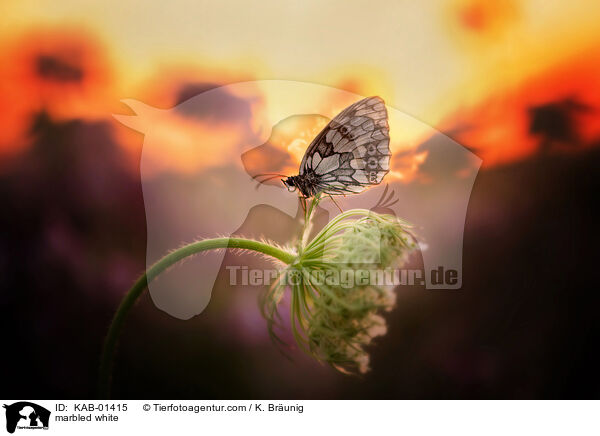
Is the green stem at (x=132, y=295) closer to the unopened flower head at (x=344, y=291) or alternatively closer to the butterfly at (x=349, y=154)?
the unopened flower head at (x=344, y=291)

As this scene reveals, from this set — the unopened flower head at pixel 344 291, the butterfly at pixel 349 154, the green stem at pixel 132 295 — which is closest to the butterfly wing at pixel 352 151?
the butterfly at pixel 349 154
